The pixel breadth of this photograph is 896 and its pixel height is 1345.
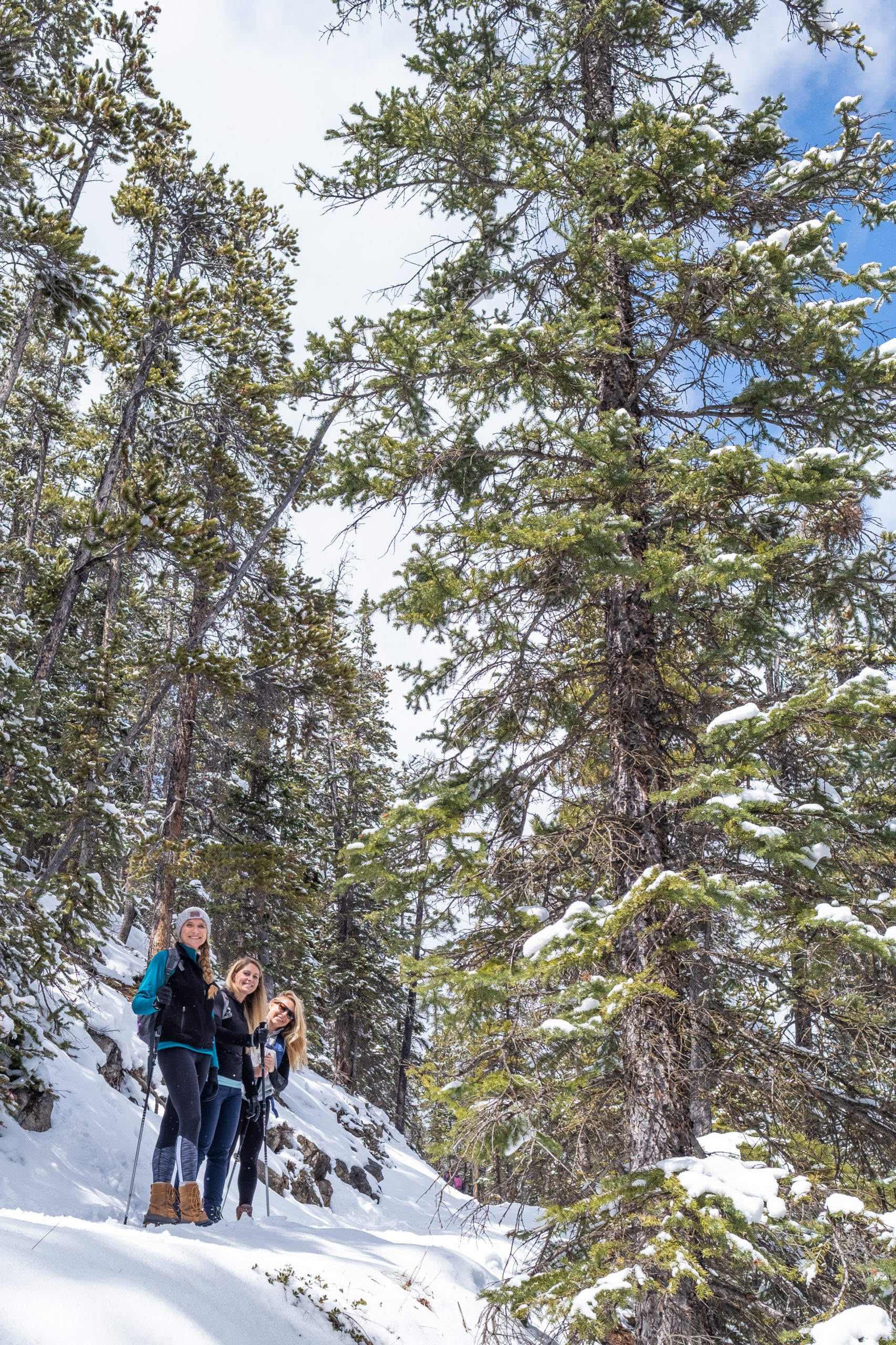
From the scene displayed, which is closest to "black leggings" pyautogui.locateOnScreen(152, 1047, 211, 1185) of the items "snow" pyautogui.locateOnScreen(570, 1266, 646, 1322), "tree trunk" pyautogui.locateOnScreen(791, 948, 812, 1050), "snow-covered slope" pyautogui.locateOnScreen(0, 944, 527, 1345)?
"snow-covered slope" pyautogui.locateOnScreen(0, 944, 527, 1345)

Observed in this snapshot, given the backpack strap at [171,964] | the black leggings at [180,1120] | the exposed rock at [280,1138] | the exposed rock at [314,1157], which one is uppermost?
the backpack strap at [171,964]

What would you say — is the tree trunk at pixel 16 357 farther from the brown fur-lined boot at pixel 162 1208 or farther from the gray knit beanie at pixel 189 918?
the brown fur-lined boot at pixel 162 1208

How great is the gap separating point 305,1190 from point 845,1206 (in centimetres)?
1209

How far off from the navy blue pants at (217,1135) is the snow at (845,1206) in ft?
12.8

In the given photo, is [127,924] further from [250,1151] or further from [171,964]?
[171,964]

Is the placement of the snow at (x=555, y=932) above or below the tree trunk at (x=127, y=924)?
above

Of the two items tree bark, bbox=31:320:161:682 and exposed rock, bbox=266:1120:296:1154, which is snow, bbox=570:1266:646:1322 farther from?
exposed rock, bbox=266:1120:296:1154

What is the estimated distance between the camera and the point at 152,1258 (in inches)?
140

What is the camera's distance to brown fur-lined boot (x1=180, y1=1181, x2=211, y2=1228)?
489 centimetres

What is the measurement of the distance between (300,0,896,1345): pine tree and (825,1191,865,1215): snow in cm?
23

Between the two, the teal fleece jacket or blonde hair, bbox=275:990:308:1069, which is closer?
the teal fleece jacket

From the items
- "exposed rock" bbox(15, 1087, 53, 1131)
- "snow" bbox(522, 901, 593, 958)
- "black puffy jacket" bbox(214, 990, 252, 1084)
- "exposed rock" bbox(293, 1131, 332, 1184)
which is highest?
"snow" bbox(522, 901, 593, 958)

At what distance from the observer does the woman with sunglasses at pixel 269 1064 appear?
627 cm

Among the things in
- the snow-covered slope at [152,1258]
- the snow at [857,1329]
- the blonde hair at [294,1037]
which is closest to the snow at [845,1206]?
the snow at [857,1329]
